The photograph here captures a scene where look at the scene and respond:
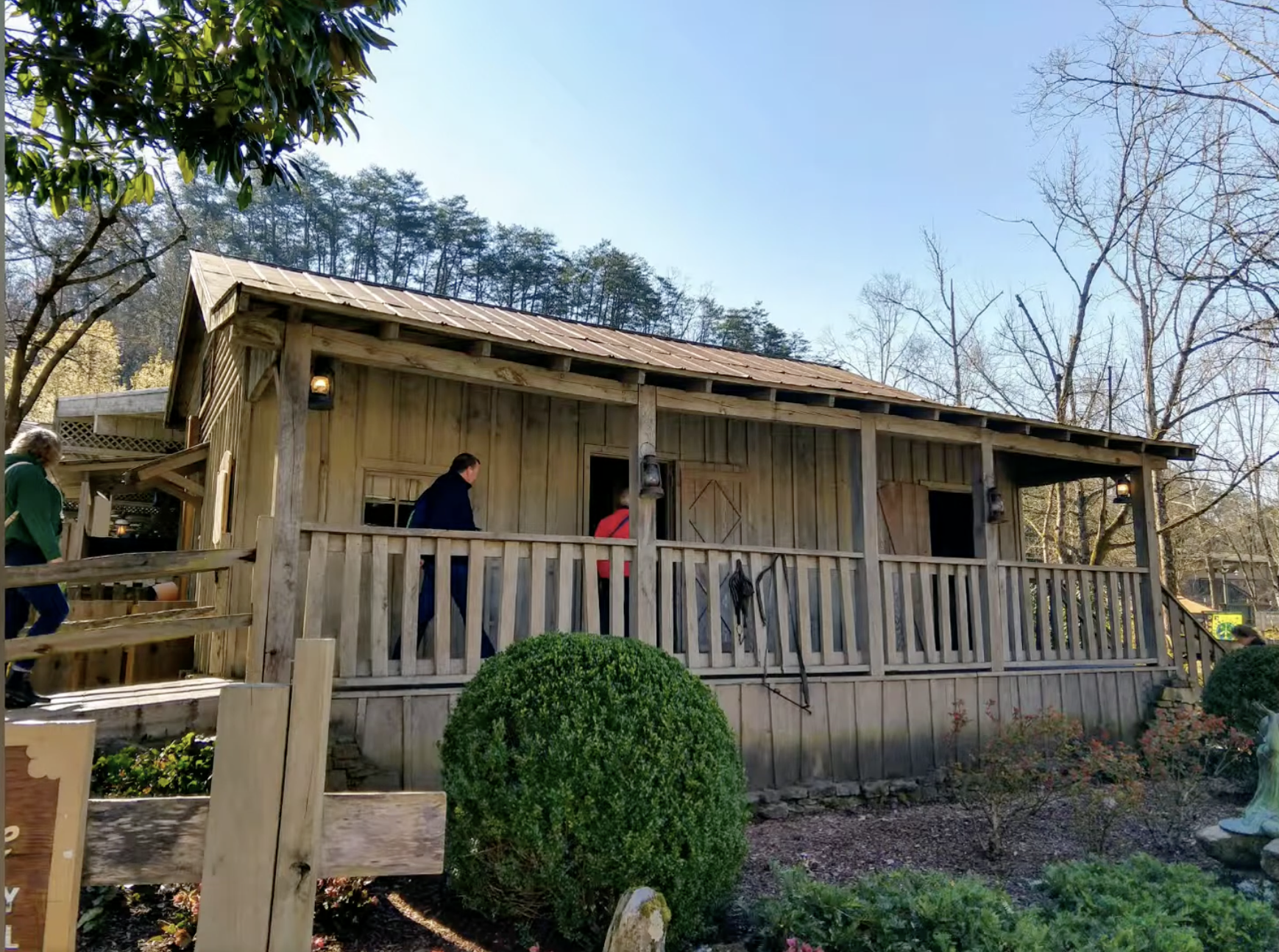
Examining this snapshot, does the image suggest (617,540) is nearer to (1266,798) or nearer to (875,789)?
(875,789)

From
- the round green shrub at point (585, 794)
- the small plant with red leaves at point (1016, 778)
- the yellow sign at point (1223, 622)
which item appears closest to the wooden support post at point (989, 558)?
the small plant with red leaves at point (1016, 778)

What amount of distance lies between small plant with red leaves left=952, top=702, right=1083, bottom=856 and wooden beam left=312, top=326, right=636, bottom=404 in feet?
12.8

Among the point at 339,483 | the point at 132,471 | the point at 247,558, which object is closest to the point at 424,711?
the point at 247,558

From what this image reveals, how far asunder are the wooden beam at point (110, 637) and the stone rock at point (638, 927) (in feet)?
9.64

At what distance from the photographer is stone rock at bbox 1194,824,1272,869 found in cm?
573

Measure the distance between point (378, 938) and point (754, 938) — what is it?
6.06ft

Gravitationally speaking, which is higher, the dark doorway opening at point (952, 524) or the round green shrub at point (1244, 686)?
the dark doorway opening at point (952, 524)

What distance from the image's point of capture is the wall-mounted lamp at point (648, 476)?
711cm

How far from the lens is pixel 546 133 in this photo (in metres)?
11.6

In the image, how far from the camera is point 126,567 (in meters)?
5.01

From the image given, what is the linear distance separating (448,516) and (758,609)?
108 inches

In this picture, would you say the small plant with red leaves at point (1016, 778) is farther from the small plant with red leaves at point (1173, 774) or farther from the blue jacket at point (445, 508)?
the blue jacket at point (445, 508)

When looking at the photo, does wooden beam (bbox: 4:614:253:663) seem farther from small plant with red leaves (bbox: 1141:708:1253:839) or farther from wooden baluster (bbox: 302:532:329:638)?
small plant with red leaves (bbox: 1141:708:1253:839)

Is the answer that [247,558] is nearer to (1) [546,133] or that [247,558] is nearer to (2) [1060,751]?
(2) [1060,751]
